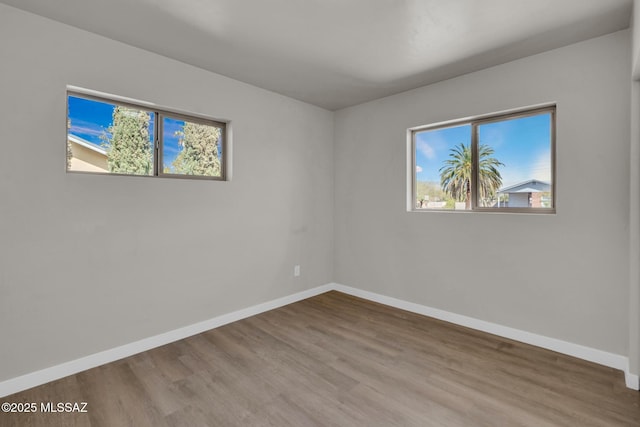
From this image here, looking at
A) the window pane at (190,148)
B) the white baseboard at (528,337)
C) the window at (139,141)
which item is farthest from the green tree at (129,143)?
the white baseboard at (528,337)

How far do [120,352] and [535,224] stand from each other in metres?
3.77

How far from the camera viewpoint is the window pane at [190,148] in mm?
2914

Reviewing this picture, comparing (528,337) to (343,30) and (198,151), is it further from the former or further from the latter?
(198,151)

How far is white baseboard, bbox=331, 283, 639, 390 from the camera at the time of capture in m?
2.35

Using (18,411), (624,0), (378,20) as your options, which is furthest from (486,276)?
(18,411)

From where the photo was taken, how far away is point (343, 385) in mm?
2164

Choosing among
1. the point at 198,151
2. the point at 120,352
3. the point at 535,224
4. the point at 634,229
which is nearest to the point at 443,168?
the point at 535,224

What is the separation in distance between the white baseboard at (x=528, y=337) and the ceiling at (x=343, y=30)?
2531 millimetres

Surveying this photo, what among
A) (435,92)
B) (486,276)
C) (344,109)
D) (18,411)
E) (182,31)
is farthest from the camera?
(344,109)

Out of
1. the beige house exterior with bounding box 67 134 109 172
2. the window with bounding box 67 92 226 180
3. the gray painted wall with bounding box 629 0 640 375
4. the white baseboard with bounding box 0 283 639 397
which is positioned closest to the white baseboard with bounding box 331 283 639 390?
the white baseboard with bounding box 0 283 639 397

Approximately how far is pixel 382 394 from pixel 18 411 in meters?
2.32

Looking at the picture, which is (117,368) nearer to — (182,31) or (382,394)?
(382,394)

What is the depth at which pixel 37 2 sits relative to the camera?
6.63 feet

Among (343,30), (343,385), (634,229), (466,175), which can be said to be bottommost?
(343,385)
